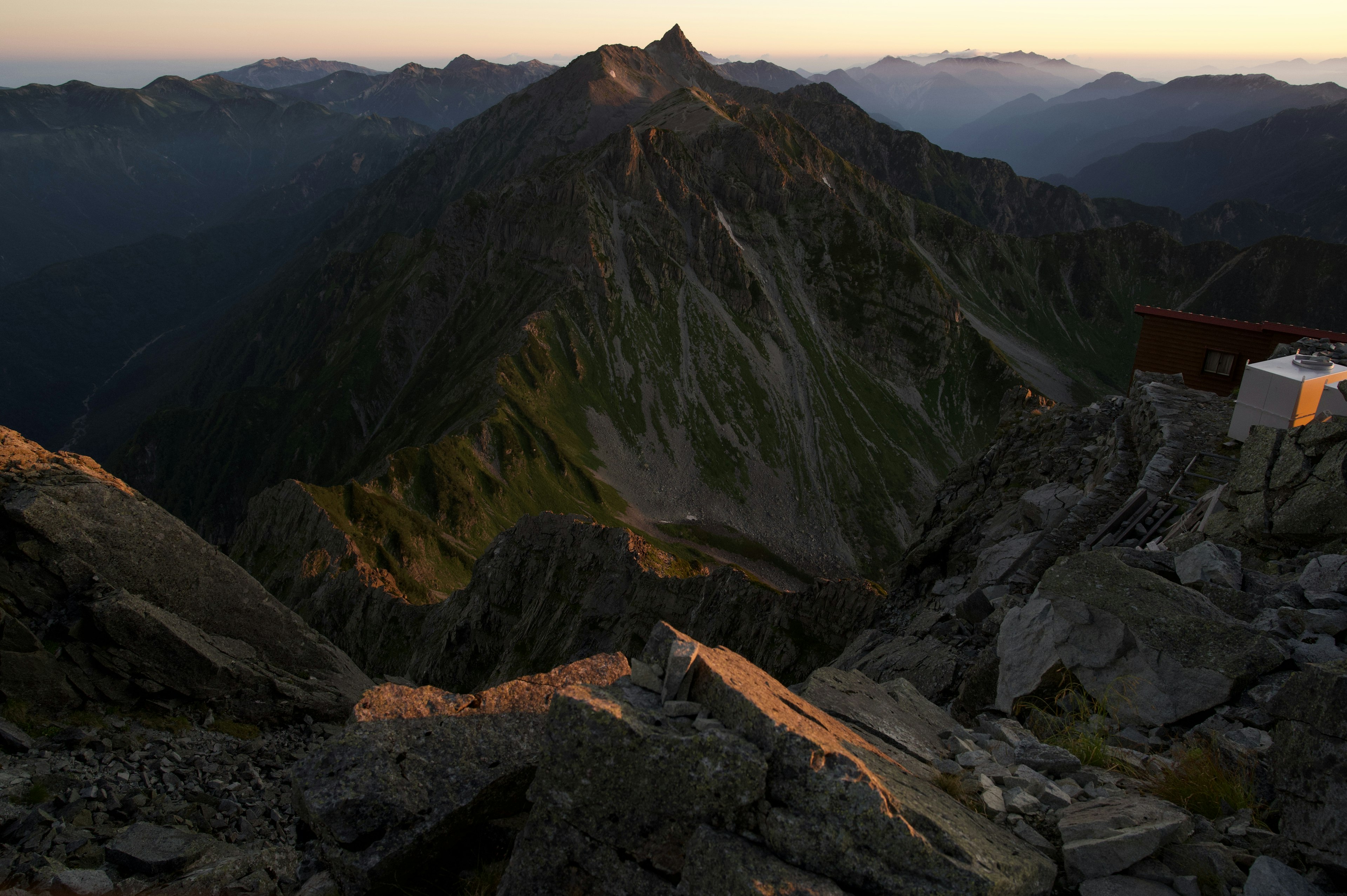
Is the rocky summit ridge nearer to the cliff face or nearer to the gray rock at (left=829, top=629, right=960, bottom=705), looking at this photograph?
the gray rock at (left=829, top=629, right=960, bottom=705)

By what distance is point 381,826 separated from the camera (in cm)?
1085

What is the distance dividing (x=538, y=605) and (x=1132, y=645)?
66315mm

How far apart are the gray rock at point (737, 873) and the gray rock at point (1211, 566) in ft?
40.0

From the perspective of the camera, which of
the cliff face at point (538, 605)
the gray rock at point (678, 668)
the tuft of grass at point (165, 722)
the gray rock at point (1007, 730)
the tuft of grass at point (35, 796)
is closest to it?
the gray rock at point (678, 668)

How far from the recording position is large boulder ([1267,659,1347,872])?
9.02 m

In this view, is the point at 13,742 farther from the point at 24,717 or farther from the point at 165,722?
the point at 165,722

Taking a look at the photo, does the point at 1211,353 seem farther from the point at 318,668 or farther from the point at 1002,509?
the point at 318,668

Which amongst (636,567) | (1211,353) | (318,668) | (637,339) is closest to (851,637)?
(636,567)

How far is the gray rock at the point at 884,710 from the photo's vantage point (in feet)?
44.1

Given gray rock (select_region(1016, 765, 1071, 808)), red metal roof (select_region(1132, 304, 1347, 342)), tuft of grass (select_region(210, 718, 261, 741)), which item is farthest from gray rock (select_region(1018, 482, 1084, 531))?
tuft of grass (select_region(210, 718, 261, 741))

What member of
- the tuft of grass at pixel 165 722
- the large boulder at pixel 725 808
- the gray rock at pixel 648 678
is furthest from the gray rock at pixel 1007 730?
the tuft of grass at pixel 165 722

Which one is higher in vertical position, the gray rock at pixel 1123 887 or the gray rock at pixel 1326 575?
the gray rock at pixel 1326 575

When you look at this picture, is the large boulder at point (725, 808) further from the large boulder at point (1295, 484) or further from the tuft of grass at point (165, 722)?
the tuft of grass at point (165, 722)

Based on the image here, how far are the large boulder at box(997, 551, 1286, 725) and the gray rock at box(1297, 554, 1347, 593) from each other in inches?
86.2
